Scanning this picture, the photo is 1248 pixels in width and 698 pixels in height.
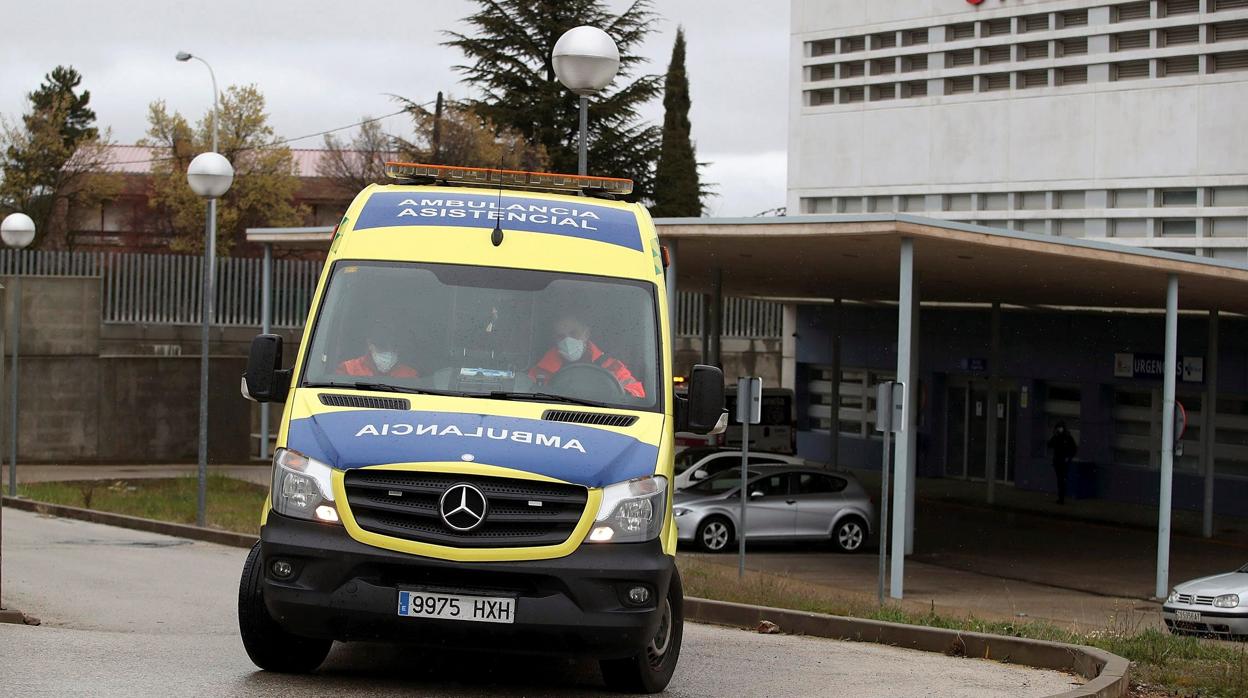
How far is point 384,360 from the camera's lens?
8.25 metres

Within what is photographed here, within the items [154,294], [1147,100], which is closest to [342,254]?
[154,294]

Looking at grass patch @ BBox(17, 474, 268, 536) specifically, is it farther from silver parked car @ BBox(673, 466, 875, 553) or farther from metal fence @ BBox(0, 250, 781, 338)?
metal fence @ BBox(0, 250, 781, 338)

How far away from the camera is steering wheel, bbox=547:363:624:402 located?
820 cm

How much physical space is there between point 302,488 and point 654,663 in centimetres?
216

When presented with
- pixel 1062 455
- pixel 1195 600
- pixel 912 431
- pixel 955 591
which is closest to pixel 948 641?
pixel 1195 600

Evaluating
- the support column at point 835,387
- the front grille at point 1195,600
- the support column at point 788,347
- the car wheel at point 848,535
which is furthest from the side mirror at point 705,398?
the support column at point 788,347

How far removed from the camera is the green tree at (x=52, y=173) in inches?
2432

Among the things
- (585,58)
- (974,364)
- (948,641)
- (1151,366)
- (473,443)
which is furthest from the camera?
(974,364)

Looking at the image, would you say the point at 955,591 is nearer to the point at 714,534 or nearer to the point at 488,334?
the point at 714,534

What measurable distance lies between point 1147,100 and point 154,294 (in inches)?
936

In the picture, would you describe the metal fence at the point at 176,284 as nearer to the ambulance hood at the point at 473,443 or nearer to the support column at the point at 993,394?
the support column at the point at 993,394

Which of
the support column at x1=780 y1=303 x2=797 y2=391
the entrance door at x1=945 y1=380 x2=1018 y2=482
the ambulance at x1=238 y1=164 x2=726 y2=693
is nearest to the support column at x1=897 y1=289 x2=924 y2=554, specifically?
the entrance door at x1=945 y1=380 x2=1018 y2=482

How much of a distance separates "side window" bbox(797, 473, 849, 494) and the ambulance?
609 inches

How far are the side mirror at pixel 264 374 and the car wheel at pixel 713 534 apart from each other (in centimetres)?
1537
